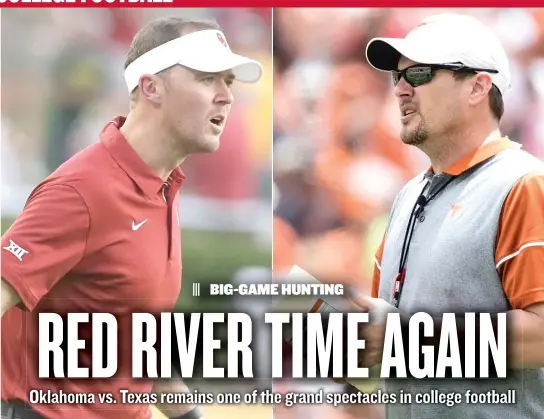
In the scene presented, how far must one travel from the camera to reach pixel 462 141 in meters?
2.34

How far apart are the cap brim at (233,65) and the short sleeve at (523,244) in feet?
2.80

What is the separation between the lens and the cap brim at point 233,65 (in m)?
2.39

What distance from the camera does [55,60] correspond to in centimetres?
248

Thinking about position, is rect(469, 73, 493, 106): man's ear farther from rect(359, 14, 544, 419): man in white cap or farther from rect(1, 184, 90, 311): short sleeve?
rect(1, 184, 90, 311): short sleeve

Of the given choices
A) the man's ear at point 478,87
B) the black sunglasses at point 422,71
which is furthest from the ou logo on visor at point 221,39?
the man's ear at point 478,87

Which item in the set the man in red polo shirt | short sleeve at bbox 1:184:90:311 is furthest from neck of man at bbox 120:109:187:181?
short sleeve at bbox 1:184:90:311

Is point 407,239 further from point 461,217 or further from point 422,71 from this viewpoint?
point 422,71

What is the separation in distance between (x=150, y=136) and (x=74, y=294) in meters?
0.52

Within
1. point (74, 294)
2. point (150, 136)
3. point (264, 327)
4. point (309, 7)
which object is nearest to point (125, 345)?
point (74, 294)

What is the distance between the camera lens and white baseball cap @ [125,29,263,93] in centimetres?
239

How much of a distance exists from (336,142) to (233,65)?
1.31 feet

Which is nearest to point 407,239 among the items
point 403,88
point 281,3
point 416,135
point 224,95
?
point 416,135

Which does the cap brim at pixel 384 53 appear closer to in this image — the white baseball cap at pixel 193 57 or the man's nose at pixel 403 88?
the man's nose at pixel 403 88

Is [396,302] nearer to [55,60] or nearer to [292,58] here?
[292,58]
